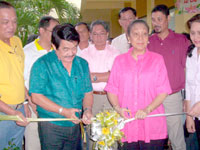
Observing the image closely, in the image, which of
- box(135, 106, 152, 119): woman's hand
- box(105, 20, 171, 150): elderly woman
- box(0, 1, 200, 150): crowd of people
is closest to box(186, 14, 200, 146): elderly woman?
Answer: box(0, 1, 200, 150): crowd of people

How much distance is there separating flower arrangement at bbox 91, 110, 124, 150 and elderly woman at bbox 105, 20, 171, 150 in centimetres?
34

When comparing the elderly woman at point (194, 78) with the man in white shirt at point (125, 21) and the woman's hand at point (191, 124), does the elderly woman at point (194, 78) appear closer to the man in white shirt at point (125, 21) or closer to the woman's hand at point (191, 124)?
the woman's hand at point (191, 124)

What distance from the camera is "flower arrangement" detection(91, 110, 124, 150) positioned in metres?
2.05

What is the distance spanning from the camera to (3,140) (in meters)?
2.48

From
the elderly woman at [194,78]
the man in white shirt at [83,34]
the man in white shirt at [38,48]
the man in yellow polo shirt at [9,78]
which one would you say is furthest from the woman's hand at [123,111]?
the man in white shirt at [83,34]

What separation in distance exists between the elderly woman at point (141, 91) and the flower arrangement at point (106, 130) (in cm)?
34

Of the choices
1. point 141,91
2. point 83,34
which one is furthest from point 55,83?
point 83,34

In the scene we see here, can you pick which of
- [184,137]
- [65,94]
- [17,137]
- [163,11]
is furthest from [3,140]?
[163,11]

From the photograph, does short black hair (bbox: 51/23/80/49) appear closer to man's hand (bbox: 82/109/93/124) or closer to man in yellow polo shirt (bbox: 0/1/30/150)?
man in yellow polo shirt (bbox: 0/1/30/150)

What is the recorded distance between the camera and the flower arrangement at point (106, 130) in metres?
2.05

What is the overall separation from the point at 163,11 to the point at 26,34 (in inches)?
119

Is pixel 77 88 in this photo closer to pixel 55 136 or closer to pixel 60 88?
pixel 60 88

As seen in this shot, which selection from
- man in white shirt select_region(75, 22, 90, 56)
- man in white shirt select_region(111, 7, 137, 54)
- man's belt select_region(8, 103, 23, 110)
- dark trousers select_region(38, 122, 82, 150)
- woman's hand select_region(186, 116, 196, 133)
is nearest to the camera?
dark trousers select_region(38, 122, 82, 150)

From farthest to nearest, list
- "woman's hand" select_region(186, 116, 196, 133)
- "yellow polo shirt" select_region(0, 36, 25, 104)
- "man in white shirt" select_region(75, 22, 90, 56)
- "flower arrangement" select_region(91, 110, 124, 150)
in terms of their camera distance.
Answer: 1. "man in white shirt" select_region(75, 22, 90, 56)
2. "woman's hand" select_region(186, 116, 196, 133)
3. "yellow polo shirt" select_region(0, 36, 25, 104)
4. "flower arrangement" select_region(91, 110, 124, 150)
